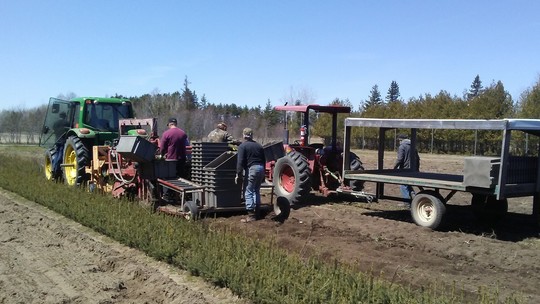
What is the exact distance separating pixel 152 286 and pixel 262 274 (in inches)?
55.6

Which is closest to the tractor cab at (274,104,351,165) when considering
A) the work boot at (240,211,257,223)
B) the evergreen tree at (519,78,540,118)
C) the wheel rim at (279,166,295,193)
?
the wheel rim at (279,166,295,193)

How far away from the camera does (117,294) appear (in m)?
5.59

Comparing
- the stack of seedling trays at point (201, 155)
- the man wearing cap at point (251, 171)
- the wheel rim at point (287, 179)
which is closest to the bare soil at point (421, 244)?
the man wearing cap at point (251, 171)

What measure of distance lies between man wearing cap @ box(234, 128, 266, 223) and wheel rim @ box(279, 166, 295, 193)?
246cm

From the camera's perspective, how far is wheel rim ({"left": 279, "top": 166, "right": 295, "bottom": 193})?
1141cm

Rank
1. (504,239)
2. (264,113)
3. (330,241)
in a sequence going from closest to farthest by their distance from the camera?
1. (330,241)
2. (504,239)
3. (264,113)

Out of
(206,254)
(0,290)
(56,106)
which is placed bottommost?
(0,290)

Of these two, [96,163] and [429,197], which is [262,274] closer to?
[429,197]

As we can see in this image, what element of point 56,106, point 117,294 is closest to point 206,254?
point 117,294

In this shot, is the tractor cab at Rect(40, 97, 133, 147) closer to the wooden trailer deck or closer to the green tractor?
the green tractor

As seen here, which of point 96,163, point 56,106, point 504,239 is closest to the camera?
point 504,239

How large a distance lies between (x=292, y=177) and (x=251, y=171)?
271 centimetres

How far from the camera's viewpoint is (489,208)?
9117mm

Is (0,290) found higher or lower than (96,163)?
lower
